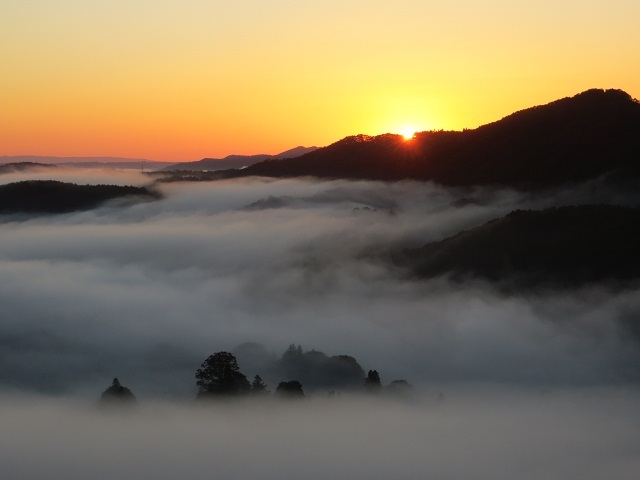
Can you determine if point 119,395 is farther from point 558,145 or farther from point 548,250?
point 558,145

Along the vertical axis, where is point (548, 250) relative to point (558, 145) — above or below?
below

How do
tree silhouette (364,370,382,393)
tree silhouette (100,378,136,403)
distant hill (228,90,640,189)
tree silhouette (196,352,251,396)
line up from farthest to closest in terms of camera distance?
distant hill (228,90,640,189), tree silhouette (100,378,136,403), tree silhouette (364,370,382,393), tree silhouette (196,352,251,396)

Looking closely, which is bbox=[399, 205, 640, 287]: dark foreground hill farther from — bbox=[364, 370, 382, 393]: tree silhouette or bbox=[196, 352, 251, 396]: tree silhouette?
bbox=[196, 352, 251, 396]: tree silhouette

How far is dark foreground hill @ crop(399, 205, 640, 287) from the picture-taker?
4173 inches

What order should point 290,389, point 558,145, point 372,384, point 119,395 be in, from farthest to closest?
1. point 558,145
2. point 119,395
3. point 372,384
4. point 290,389

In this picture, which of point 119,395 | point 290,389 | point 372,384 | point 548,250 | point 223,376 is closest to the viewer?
point 223,376

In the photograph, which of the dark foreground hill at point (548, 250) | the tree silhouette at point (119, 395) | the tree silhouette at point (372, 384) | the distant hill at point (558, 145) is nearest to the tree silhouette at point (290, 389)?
the tree silhouette at point (372, 384)

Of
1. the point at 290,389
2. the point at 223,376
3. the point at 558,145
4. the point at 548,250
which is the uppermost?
the point at 558,145

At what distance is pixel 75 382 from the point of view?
324 feet

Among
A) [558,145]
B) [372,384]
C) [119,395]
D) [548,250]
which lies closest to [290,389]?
[372,384]

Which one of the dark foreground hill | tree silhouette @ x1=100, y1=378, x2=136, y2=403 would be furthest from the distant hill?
tree silhouette @ x1=100, y1=378, x2=136, y2=403

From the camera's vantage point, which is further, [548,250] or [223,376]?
[548,250]

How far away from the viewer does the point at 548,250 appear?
113 m

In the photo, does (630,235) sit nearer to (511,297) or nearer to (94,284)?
(511,297)
